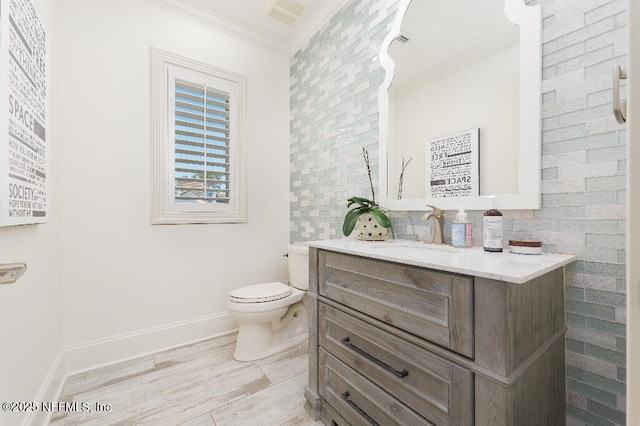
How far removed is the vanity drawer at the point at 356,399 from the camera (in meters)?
1.01

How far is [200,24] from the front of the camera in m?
2.29

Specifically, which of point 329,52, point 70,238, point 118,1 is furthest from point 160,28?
point 70,238

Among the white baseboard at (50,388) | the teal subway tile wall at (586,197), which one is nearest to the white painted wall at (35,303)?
the white baseboard at (50,388)

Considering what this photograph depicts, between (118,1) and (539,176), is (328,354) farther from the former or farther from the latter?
(118,1)

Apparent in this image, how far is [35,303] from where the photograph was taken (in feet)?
4.23

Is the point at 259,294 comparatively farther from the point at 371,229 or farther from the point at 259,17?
the point at 259,17

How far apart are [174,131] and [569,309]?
259cm

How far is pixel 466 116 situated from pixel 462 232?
0.58 m

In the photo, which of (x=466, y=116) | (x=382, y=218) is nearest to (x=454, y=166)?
Result: (x=466, y=116)

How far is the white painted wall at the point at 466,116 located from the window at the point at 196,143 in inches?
55.6

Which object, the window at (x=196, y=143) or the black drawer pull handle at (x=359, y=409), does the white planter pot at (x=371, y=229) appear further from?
the window at (x=196, y=143)

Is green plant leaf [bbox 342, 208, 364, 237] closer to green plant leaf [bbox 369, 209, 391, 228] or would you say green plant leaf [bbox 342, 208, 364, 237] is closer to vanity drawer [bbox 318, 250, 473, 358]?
green plant leaf [bbox 369, 209, 391, 228]

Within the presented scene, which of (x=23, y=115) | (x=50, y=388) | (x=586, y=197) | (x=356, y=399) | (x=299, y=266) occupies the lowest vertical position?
(x=50, y=388)

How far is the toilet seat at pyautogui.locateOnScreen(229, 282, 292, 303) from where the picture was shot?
75.4 inches
